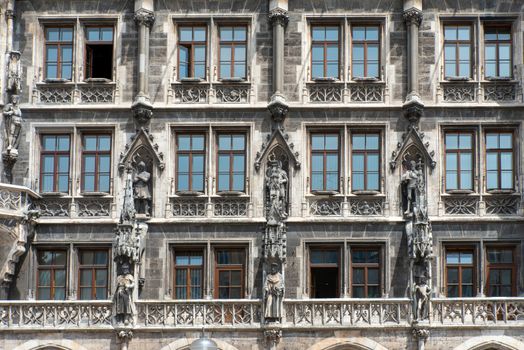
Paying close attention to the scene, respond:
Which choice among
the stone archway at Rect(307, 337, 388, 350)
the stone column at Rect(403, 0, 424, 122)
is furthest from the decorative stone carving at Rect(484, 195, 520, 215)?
the stone archway at Rect(307, 337, 388, 350)

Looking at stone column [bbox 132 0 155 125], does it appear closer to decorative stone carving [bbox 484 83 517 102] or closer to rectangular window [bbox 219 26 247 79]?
rectangular window [bbox 219 26 247 79]

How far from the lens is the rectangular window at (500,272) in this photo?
35.1 metres

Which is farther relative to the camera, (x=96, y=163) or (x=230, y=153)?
(x=96, y=163)

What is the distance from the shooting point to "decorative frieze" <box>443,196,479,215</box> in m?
35.3

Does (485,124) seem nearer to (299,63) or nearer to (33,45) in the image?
(299,63)

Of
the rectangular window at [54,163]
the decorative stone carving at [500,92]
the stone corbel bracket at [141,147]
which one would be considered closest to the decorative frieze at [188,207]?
the stone corbel bracket at [141,147]

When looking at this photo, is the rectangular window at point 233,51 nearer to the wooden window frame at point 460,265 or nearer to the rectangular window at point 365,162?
the rectangular window at point 365,162

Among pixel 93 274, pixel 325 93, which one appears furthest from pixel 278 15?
pixel 93 274

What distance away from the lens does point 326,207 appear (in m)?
35.5

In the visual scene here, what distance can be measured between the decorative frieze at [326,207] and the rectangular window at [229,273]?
2.39 meters

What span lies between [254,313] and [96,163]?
6731mm

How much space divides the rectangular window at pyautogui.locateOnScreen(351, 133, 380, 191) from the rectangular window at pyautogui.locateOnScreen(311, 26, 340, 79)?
207cm

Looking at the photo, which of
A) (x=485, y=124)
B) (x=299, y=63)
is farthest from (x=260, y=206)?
(x=485, y=124)

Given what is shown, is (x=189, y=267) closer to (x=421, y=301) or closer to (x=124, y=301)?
(x=124, y=301)
